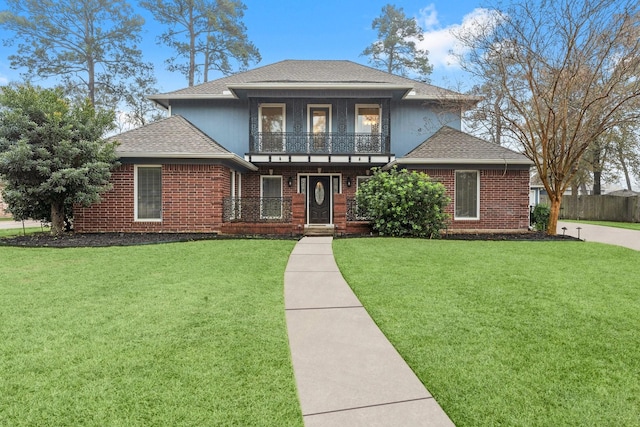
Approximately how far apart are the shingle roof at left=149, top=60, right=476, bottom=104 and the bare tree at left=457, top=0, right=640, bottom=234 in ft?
6.38

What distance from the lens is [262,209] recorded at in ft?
40.3

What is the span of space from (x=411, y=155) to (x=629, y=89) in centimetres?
666

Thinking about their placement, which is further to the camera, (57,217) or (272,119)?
(272,119)

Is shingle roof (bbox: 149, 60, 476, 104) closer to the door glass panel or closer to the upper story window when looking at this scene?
the upper story window

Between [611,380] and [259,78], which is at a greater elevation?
[259,78]

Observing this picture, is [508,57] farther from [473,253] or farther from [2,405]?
[2,405]

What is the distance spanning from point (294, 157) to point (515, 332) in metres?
11.3

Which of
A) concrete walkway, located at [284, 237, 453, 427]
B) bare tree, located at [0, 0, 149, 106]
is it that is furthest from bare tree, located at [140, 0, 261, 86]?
concrete walkway, located at [284, 237, 453, 427]

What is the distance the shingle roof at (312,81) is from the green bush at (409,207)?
4.53 m

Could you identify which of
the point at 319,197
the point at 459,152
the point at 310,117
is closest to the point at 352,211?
the point at 319,197

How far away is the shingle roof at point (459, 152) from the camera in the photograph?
489 inches

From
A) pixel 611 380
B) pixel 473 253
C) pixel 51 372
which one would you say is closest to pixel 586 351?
pixel 611 380

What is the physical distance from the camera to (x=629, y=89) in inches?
410

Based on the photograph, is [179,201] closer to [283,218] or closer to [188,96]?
[283,218]
